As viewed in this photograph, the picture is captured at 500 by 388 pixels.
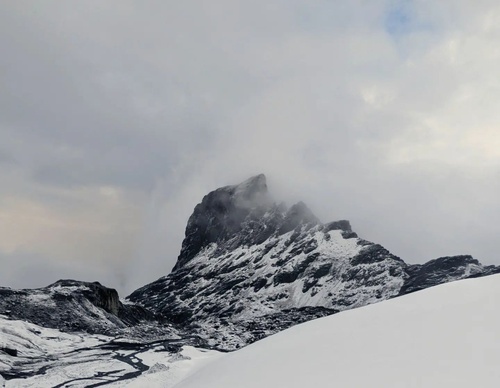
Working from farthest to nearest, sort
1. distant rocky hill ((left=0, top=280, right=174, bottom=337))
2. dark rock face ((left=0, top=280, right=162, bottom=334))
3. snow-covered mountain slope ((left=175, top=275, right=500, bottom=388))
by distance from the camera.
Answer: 1. dark rock face ((left=0, top=280, right=162, bottom=334))
2. distant rocky hill ((left=0, top=280, right=174, bottom=337))
3. snow-covered mountain slope ((left=175, top=275, right=500, bottom=388))

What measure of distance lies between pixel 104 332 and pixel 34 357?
43274mm

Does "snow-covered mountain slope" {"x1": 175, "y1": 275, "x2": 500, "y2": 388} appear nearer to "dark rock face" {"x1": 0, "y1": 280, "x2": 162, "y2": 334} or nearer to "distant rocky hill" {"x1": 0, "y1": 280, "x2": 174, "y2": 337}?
"distant rocky hill" {"x1": 0, "y1": 280, "x2": 174, "y2": 337}

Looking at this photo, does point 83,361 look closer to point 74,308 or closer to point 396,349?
point 396,349

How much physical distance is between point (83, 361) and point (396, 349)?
7271 cm

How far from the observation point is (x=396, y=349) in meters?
12.4

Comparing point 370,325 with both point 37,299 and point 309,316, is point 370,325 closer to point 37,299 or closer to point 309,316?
point 37,299

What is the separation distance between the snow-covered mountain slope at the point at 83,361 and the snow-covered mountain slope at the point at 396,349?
2727 centimetres

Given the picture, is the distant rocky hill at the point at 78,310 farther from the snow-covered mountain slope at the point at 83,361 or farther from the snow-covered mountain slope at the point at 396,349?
the snow-covered mountain slope at the point at 396,349

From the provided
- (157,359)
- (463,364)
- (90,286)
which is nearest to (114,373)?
(157,359)

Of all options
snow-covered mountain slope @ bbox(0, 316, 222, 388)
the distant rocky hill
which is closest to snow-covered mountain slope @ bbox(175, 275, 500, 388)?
snow-covered mountain slope @ bbox(0, 316, 222, 388)

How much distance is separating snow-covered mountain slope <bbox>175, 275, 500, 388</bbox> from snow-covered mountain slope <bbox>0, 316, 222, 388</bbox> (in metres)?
27.3

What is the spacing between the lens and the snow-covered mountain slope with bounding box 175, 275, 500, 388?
35.0 feet

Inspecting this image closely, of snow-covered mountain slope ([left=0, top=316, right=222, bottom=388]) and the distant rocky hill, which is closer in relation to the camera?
snow-covered mountain slope ([left=0, top=316, right=222, bottom=388])

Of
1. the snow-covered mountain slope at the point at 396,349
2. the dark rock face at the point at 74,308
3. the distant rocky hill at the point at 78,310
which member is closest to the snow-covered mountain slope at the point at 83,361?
the distant rocky hill at the point at 78,310
